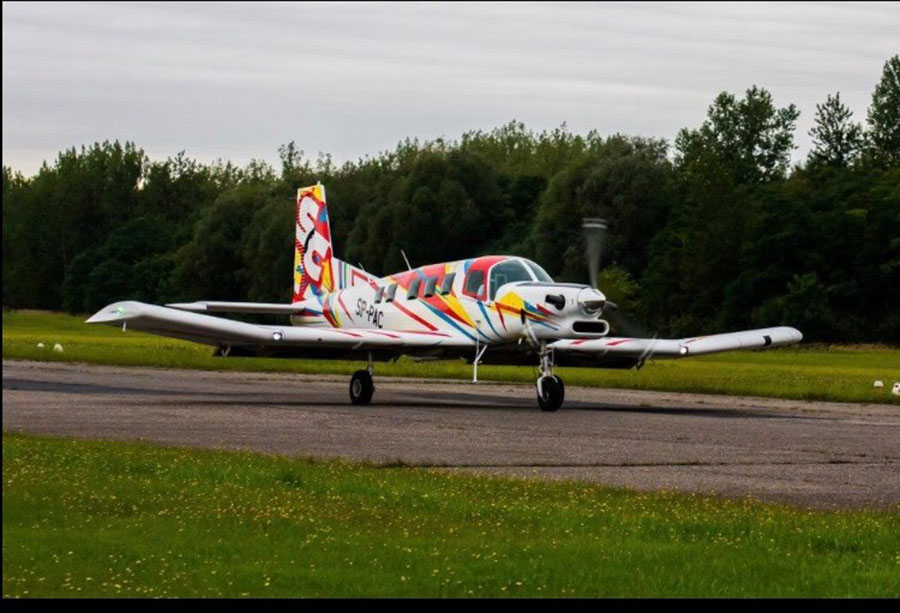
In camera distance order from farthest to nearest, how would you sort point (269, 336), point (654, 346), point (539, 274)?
point (654, 346), point (539, 274), point (269, 336)

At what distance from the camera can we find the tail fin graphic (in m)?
37.7

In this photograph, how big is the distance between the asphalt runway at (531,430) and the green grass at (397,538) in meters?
2.33

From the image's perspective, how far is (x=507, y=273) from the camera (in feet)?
101

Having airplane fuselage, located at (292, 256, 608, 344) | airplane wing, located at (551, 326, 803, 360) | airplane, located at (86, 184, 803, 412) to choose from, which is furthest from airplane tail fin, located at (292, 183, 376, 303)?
airplane wing, located at (551, 326, 803, 360)

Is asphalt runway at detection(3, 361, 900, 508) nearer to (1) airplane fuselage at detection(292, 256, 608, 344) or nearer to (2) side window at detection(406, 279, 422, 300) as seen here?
(1) airplane fuselage at detection(292, 256, 608, 344)

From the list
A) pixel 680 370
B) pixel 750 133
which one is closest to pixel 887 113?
pixel 750 133

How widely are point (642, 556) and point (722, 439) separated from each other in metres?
12.4

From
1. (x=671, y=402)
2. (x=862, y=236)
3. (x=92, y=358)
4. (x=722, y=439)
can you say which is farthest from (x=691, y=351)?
(x=862, y=236)

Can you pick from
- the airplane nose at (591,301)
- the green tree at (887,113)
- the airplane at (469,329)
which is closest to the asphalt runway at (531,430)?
the airplane at (469,329)

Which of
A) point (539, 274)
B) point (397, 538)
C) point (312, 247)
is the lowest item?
point (397, 538)

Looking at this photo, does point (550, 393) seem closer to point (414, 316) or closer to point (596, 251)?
point (596, 251)

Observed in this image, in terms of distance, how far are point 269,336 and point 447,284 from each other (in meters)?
3.91

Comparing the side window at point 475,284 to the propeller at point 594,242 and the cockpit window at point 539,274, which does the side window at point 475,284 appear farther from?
the propeller at point 594,242

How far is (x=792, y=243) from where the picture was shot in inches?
3408
